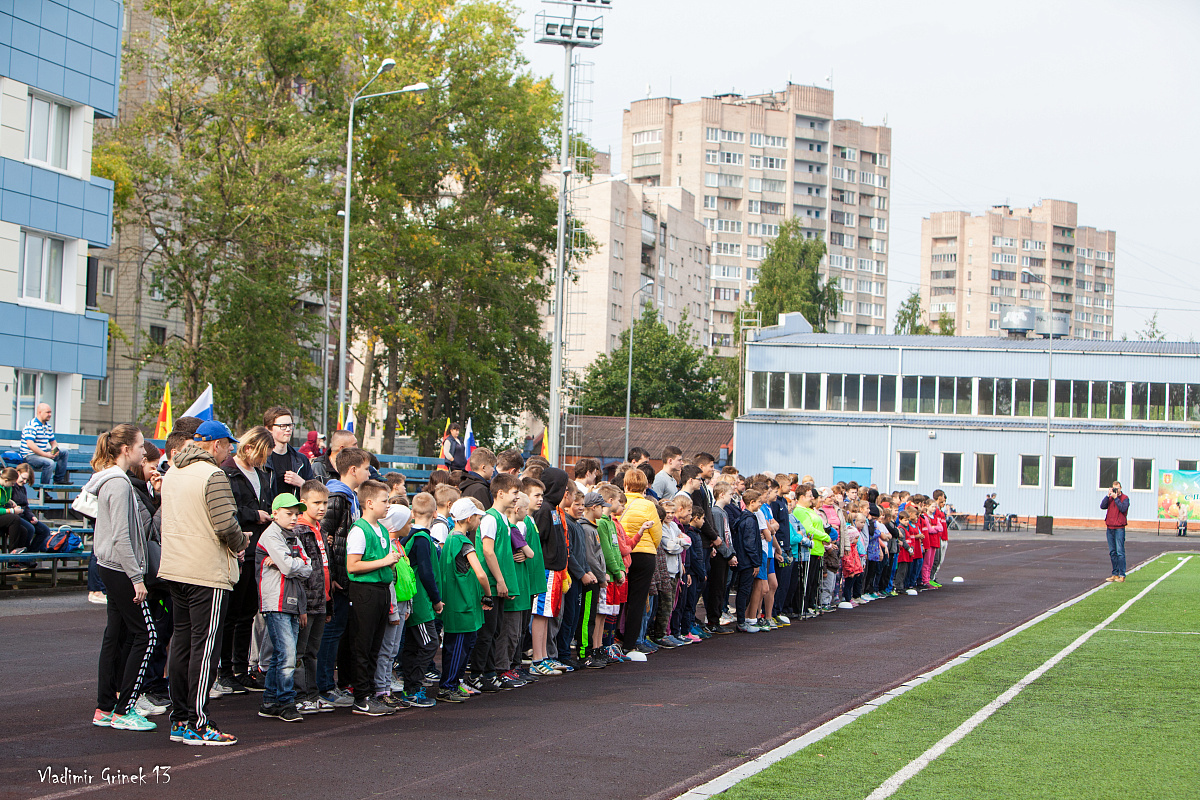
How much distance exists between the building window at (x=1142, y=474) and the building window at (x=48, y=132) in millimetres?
48779

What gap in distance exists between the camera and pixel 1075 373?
196 ft

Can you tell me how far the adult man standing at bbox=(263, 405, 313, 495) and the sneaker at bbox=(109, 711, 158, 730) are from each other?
2095 millimetres

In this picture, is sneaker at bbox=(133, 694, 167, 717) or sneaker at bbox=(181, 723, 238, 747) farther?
sneaker at bbox=(133, 694, 167, 717)

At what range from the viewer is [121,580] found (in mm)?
8156

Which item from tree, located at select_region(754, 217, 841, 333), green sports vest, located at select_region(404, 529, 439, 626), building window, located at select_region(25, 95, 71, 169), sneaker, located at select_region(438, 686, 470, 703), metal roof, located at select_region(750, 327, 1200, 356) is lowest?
sneaker, located at select_region(438, 686, 470, 703)

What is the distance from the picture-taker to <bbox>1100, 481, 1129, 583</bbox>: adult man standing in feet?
84.2

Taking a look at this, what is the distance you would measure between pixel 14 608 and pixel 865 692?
1004 centimetres

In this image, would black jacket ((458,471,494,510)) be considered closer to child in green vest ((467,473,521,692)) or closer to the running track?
child in green vest ((467,473,521,692))

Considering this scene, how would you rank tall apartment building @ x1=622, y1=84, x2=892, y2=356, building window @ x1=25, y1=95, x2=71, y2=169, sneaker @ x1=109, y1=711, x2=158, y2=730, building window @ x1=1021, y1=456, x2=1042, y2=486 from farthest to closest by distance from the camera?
tall apartment building @ x1=622, y1=84, x2=892, y2=356 < building window @ x1=1021, y1=456, x2=1042, y2=486 < building window @ x1=25, y1=95, x2=71, y2=169 < sneaker @ x1=109, y1=711, x2=158, y2=730

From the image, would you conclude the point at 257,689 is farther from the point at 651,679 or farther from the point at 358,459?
the point at 651,679

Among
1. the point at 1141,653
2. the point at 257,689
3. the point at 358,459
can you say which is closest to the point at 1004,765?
the point at 358,459

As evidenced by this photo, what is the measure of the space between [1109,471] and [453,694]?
55.4m

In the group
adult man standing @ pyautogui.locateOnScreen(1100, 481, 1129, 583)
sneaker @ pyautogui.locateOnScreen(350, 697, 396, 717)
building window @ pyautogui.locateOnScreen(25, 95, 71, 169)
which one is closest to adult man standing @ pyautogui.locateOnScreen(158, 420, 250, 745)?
sneaker @ pyautogui.locateOnScreen(350, 697, 396, 717)

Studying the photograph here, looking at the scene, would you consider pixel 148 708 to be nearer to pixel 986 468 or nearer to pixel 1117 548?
pixel 1117 548
